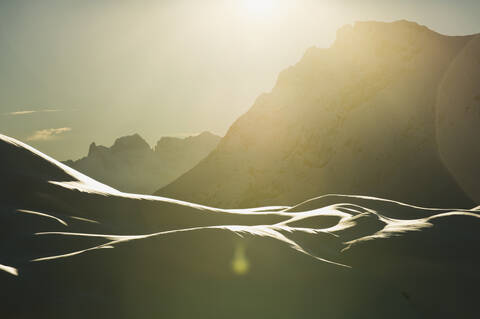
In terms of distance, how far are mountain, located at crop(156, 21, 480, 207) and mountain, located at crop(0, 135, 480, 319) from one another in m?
84.2

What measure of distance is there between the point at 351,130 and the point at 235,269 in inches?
4502

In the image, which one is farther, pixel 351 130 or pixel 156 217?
pixel 351 130

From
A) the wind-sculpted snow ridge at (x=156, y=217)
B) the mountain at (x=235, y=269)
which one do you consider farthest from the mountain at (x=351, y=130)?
the mountain at (x=235, y=269)

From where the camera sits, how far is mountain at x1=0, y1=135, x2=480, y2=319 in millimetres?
10031

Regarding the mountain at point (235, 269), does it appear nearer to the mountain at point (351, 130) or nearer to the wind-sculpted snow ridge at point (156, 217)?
the wind-sculpted snow ridge at point (156, 217)

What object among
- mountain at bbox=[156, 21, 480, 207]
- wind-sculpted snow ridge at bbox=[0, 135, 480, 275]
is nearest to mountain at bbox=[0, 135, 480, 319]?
wind-sculpted snow ridge at bbox=[0, 135, 480, 275]

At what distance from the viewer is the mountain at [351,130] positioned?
108500 mm

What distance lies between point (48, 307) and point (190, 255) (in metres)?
4.16

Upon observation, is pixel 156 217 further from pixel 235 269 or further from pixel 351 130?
pixel 351 130

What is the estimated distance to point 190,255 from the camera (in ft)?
40.3

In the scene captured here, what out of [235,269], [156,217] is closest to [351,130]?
[156,217]

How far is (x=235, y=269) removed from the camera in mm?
12383

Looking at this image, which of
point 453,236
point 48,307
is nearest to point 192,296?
point 48,307

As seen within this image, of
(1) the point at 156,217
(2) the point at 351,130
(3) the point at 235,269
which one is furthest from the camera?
(2) the point at 351,130
